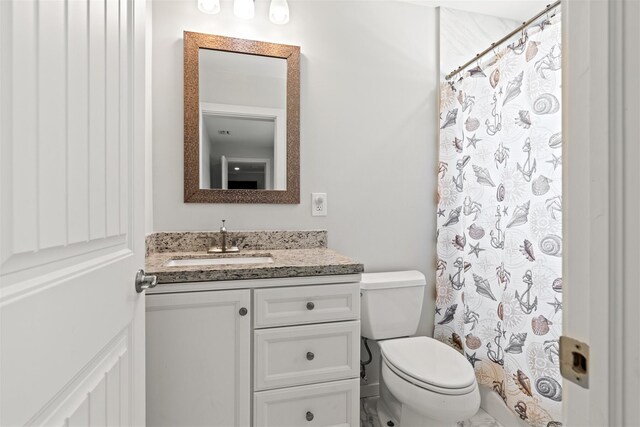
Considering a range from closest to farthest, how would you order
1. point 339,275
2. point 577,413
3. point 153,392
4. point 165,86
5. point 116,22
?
point 577,413, point 116,22, point 153,392, point 339,275, point 165,86

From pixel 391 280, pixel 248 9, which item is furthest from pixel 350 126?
pixel 391 280

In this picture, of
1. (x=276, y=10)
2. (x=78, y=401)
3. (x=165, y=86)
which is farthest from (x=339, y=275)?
(x=276, y=10)

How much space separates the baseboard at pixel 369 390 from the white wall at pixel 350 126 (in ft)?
1.48

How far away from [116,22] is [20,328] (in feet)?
2.09

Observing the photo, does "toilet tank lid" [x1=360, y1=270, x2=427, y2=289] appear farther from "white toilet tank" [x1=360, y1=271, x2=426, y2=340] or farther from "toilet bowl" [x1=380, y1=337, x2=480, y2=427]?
"toilet bowl" [x1=380, y1=337, x2=480, y2=427]

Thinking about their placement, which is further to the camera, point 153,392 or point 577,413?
point 153,392

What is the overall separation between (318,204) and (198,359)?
3.26 ft

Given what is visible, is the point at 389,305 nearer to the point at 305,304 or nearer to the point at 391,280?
the point at 391,280

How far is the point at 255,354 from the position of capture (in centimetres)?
122

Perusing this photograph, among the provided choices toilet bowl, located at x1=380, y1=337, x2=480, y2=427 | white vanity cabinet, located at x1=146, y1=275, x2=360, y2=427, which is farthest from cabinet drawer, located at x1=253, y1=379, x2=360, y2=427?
toilet bowl, located at x1=380, y1=337, x2=480, y2=427

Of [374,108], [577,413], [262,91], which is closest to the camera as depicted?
[577,413]

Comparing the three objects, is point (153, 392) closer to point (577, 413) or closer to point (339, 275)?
point (339, 275)

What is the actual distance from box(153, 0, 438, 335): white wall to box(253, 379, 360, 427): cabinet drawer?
2.51 ft

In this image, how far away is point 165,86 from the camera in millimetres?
1630
